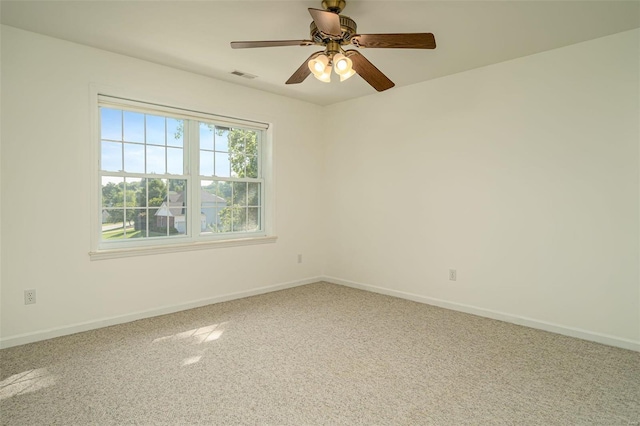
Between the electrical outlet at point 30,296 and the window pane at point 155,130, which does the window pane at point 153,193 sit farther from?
the electrical outlet at point 30,296

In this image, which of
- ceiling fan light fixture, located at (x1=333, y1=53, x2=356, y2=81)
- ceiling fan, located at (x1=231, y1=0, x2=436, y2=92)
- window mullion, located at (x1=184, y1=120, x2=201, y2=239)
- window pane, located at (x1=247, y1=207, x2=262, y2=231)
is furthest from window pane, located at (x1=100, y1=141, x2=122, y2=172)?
ceiling fan light fixture, located at (x1=333, y1=53, x2=356, y2=81)

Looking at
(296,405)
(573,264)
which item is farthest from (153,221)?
(573,264)

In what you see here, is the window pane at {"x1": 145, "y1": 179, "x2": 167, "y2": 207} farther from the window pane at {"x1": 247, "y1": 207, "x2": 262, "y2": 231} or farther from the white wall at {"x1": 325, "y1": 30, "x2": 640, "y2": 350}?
the white wall at {"x1": 325, "y1": 30, "x2": 640, "y2": 350}

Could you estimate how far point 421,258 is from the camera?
14.2 ft

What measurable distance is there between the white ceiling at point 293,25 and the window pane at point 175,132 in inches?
23.4

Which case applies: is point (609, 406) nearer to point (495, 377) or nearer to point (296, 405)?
point (495, 377)

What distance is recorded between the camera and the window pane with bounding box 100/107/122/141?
353 cm

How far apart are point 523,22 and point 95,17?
10.3 feet

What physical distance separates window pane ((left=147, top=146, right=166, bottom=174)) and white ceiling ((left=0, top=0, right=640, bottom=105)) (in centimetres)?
85

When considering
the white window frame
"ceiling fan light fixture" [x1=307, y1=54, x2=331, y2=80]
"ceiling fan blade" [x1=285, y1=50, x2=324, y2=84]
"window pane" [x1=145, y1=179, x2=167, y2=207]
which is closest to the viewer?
"ceiling fan light fixture" [x1=307, y1=54, x2=331, y2=80]

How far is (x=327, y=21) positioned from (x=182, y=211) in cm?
275

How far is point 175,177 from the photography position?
4.00 m

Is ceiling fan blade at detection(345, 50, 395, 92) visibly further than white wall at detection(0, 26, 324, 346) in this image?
No

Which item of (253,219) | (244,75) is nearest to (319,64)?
(244,75)
